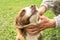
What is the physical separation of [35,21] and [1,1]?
19.0ft

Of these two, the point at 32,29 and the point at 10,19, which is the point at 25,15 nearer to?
the point at 32,29

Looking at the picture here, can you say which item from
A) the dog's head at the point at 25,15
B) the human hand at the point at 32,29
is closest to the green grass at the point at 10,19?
the human hand at the point at 32,29

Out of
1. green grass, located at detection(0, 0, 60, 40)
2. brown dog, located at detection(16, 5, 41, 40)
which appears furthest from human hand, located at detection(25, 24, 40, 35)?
green grass, located at detection(0, 0, 60, 40)

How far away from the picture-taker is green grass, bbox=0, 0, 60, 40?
5629 millimetres

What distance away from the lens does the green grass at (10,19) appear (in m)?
5.63

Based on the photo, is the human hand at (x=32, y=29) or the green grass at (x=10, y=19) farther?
the green grass at (x=10, y=19)

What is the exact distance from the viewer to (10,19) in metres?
6.96

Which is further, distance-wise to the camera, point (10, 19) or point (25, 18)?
point (10, 19)

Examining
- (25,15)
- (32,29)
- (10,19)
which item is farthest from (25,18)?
(10,19)

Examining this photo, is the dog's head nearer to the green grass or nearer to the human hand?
the human hand

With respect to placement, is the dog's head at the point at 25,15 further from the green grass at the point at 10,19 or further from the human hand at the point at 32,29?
the green grass at the point at 10,19

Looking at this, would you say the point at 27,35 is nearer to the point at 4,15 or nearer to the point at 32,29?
the point at 32,29

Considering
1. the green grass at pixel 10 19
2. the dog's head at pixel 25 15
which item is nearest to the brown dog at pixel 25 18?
the dog's head at pixel 25 15

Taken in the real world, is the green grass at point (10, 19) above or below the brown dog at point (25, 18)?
below
